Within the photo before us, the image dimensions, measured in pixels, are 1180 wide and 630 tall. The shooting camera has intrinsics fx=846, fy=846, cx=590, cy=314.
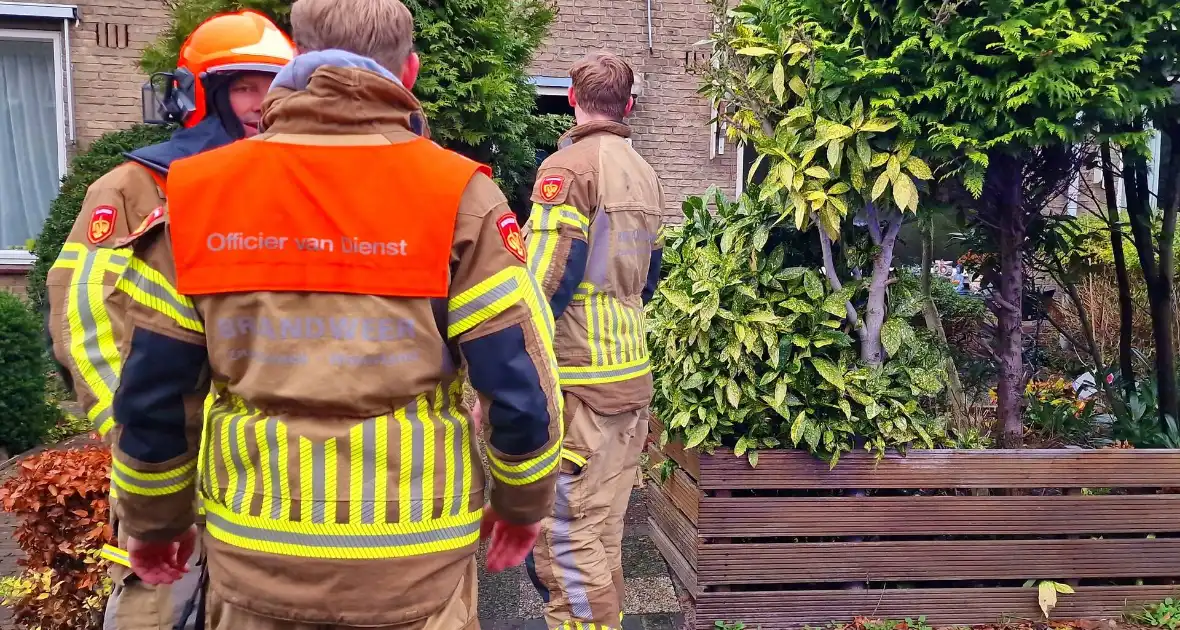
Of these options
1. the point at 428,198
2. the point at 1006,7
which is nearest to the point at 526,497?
the point at 428,198

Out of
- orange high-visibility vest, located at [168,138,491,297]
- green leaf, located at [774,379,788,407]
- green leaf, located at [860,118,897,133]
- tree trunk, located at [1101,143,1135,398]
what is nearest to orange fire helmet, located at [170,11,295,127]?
orange high-visibility vest, located at [168,138,491,297]

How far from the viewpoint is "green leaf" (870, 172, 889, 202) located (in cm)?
313

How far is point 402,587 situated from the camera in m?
1.54

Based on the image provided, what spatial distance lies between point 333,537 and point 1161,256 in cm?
431

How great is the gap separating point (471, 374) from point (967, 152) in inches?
90.0

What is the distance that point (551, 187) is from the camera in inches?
114

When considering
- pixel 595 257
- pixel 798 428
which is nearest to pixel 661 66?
pixel 798 428

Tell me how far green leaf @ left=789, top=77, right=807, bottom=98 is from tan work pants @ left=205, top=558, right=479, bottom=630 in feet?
7.67

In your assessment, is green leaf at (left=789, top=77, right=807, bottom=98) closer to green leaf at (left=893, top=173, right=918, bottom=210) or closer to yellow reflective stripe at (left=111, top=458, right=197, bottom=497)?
green leaf at (left=893, top=173, right=918, bottom=210)

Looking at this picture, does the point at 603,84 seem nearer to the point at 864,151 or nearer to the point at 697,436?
the point at 864,151

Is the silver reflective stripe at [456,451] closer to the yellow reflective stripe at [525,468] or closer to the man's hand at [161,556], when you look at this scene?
the yellow reflective stripe at [525,468]

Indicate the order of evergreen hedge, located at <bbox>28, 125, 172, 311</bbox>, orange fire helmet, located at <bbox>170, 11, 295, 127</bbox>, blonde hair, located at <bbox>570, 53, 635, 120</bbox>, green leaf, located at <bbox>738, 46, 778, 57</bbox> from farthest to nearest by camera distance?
evergreen hedge, located at <bbox>28, 125, 172, 311</bbox> → green leaf, located at <bbox>738, 46, 778, 57</bbox> → blonde hair, located at <bbox>570, 53, 635, 120</bbox> → orange fire helmet, located at <bbox>170, 11, 295, 127</bbox>

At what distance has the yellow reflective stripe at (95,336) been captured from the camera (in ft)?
6.47

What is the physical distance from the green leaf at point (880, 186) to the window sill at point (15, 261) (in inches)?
322
